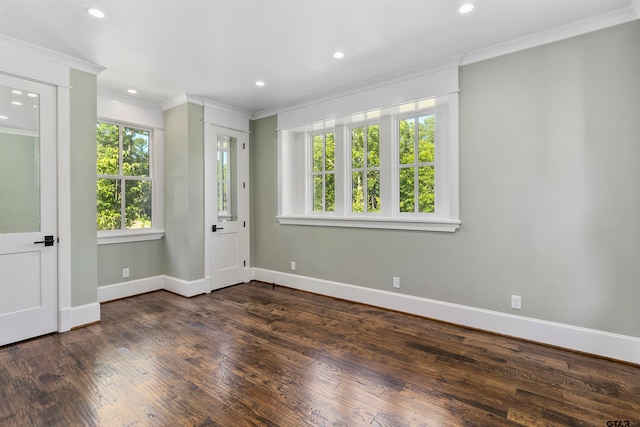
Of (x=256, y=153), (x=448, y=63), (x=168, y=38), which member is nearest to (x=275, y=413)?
(x=168, y=38)

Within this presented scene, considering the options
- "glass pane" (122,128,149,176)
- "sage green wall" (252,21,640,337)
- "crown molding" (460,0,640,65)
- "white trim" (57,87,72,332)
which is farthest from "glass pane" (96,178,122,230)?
"crown molding" (460,0,640,65)

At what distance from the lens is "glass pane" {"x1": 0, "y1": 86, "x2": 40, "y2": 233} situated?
2734mm

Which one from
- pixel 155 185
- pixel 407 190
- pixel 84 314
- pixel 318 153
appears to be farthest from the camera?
pixel 318 153

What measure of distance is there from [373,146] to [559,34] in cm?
204

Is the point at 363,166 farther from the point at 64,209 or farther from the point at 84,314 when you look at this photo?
the point at 84,314

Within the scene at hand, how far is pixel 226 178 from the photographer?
474cm

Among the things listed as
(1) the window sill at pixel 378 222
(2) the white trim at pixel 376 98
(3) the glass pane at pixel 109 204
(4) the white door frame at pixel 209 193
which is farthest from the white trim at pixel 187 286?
(2) the white trim at pixel 376 98

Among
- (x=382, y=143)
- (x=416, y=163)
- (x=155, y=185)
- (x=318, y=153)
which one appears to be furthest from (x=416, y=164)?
(x=155, y=185)

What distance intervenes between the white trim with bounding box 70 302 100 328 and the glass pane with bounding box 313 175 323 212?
2.90 m

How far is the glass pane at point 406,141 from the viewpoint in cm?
366

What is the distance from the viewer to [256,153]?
16.5 feet

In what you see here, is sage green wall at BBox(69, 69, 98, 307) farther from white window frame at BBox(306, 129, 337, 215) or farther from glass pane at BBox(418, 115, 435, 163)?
glass pane at BBox(418, 115, 435, 163)

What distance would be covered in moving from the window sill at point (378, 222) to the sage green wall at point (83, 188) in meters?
2.34

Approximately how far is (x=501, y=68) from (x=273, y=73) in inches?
90.8
